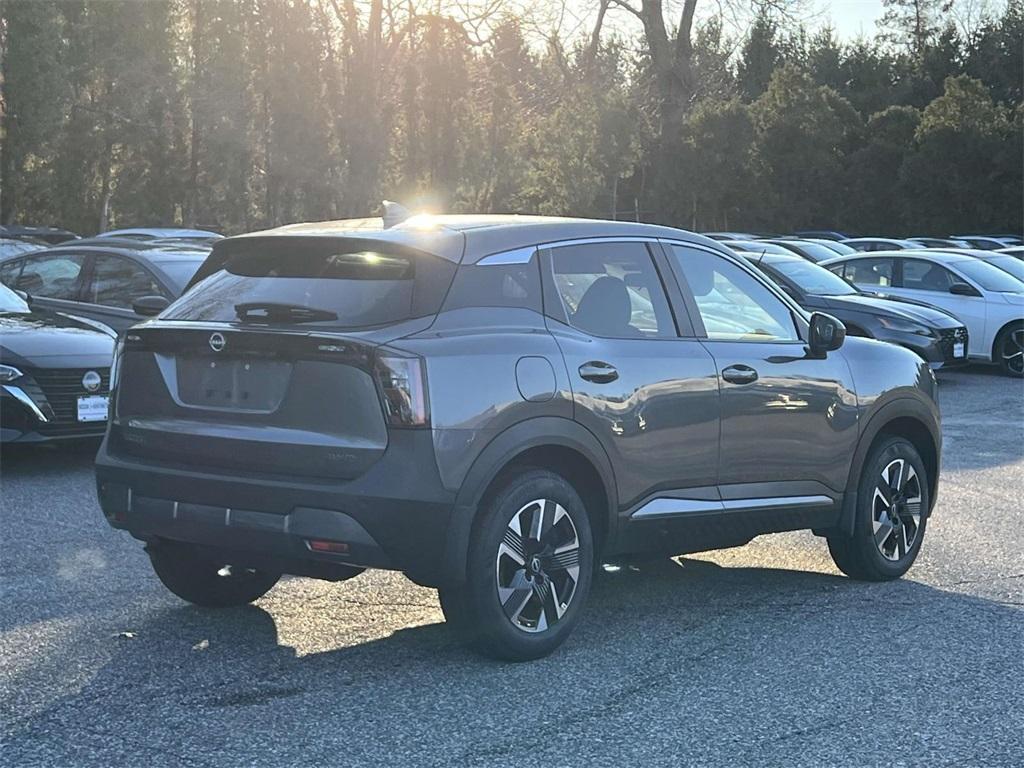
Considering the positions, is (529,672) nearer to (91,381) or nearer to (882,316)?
→ (91,381)

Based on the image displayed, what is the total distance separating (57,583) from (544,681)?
254 cm

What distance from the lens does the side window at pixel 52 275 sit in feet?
40.4

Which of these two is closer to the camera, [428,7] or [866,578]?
[866,578]

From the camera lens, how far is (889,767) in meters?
4.41

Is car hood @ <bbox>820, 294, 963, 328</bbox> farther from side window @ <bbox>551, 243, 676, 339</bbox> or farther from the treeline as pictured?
the treeline

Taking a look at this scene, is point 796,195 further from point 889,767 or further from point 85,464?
point 889,767

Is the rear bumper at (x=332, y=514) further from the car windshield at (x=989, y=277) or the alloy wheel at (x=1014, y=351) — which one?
the car windshield at (x=989, y=277)

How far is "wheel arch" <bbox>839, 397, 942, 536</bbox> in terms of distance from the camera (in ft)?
22.6

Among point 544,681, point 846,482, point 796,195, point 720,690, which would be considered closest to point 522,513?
point 544,681

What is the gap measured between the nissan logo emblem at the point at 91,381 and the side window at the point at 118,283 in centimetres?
192

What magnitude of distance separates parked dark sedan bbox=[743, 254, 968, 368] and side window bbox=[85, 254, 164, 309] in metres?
7.95

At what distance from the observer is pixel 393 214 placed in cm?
587

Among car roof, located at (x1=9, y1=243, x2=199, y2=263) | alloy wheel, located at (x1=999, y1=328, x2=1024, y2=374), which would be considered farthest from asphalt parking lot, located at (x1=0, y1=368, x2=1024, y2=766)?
alloy wheel, located at (x1=999, y1=328, x2=1024, y2=374)

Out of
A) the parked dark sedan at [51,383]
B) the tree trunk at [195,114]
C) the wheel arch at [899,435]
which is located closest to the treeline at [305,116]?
the tree trunk at [195,114]
